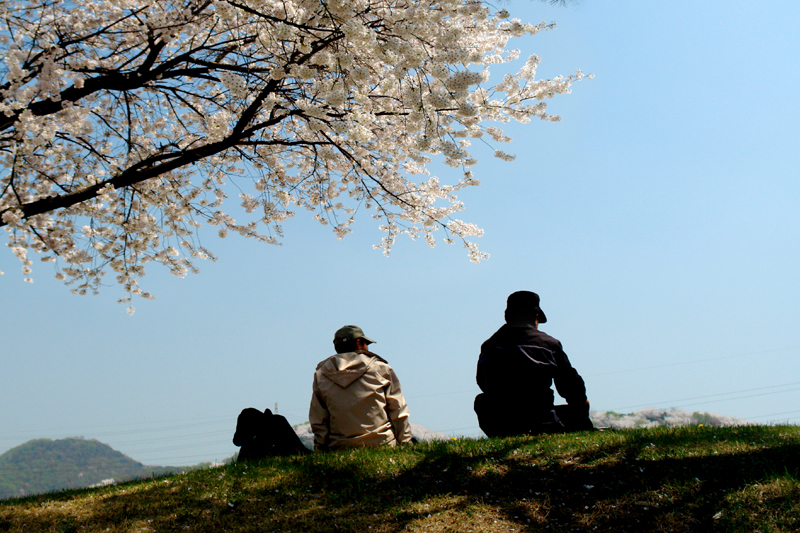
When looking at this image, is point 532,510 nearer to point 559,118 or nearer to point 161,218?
point 559,118

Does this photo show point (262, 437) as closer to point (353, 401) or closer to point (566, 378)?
point (353, 401)

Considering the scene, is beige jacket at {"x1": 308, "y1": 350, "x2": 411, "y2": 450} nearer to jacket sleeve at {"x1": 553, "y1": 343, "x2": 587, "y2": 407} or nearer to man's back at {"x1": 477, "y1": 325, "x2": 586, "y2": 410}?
man's back at {"x1": 477, "y1": 325, "x2": 586, "y2": 410}

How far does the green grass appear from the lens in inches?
148

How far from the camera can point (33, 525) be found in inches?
176

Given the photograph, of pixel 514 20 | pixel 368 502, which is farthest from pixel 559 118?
pixel 368 502

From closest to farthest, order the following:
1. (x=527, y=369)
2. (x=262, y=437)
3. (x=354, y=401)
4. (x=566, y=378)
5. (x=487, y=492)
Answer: (x=487, y=492), (x=527, y=369), (x=566, y=378), (x=354, y=401), (x=262, y=437)

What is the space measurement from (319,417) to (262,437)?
83 cm

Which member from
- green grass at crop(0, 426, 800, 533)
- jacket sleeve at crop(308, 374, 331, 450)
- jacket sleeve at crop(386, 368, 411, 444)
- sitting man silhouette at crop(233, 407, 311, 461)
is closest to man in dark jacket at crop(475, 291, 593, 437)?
green grass at crop(0, 426, 800, 533)

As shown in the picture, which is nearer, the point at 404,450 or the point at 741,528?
the point at 741,528

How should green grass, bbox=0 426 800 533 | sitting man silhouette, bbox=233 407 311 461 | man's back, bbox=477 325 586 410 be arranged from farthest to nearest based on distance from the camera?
sitting man silhouette, bbox=233 407 311 461 < man's back, bbox=477 325 586 410 < green grass, bbox=0 426 800 533

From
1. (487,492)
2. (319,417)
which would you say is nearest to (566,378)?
(487,492)

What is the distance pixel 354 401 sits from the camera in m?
5.54

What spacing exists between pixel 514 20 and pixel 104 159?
23.7 ft

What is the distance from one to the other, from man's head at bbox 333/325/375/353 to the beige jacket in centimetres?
15
